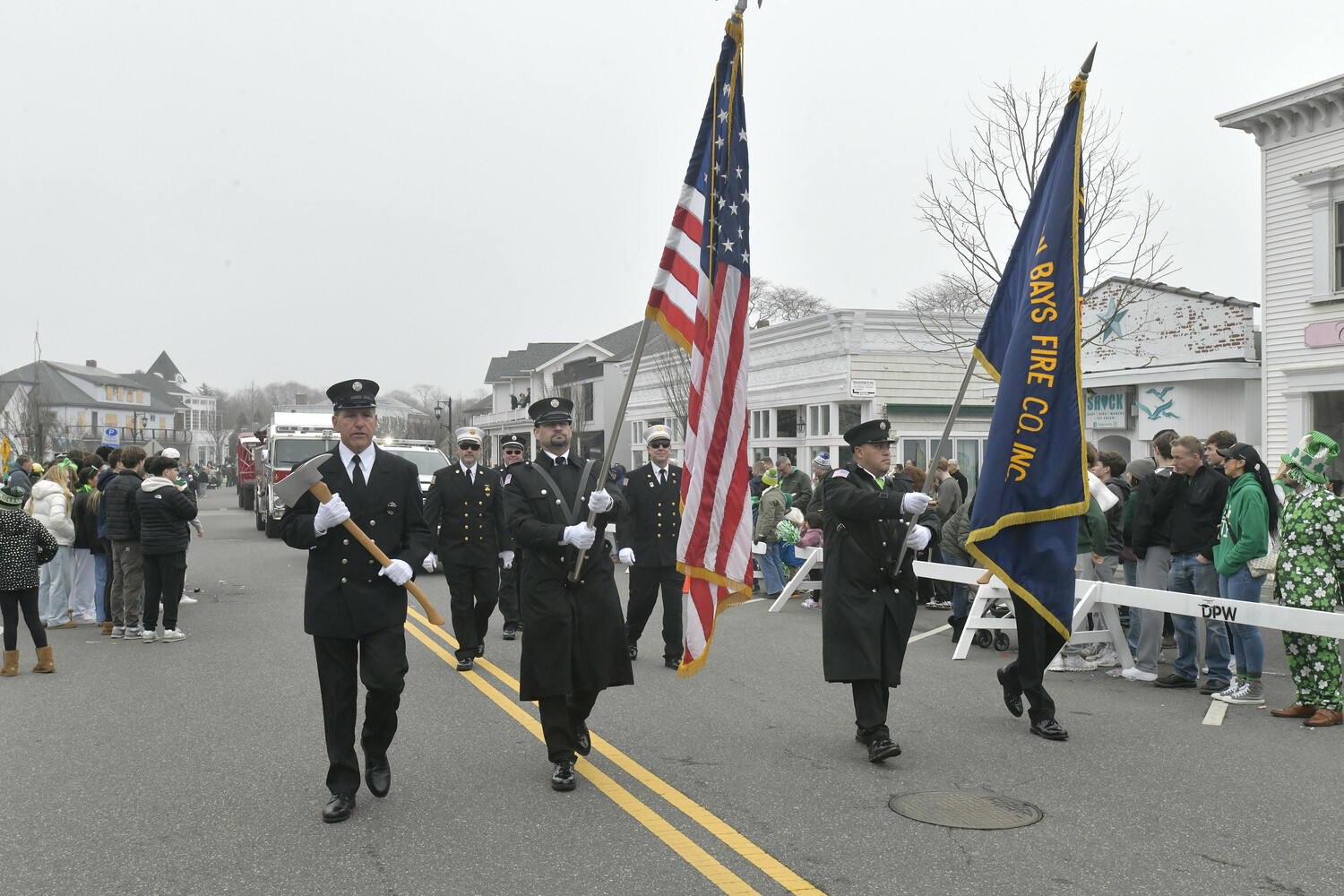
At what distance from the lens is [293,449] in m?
29.4

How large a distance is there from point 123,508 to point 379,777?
Result: 7.16m

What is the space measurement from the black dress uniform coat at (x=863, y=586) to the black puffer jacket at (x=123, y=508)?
7.91 metres

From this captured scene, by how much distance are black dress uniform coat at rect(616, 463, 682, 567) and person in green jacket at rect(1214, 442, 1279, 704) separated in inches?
172

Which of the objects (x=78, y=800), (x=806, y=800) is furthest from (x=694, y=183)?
(x=78, y=800)

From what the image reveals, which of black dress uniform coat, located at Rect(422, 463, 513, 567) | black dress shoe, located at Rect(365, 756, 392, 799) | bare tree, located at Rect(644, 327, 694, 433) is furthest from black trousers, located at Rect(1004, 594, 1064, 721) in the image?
bare tree, located at Rect(644, 327, 694, 433)

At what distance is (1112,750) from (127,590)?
961cm

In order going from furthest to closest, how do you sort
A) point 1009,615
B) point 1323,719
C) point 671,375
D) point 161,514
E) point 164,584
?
point 671,375 → point 164,584 → point 161,514 → point 1009,615 → point 1323,719

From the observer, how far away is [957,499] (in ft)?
45.1

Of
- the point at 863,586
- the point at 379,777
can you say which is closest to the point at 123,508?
the point at 379,777

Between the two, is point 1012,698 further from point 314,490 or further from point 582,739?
point 314,490

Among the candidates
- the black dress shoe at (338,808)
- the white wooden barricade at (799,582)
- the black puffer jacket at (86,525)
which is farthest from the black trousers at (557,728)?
the black puffer jacket at (86,525)

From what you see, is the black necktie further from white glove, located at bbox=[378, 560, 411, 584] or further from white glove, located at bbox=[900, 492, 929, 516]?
white glove, located at bbox=[900, 492, 929, 516]

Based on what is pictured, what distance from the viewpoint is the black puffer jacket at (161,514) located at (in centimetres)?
1124

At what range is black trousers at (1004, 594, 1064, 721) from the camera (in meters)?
7.23
